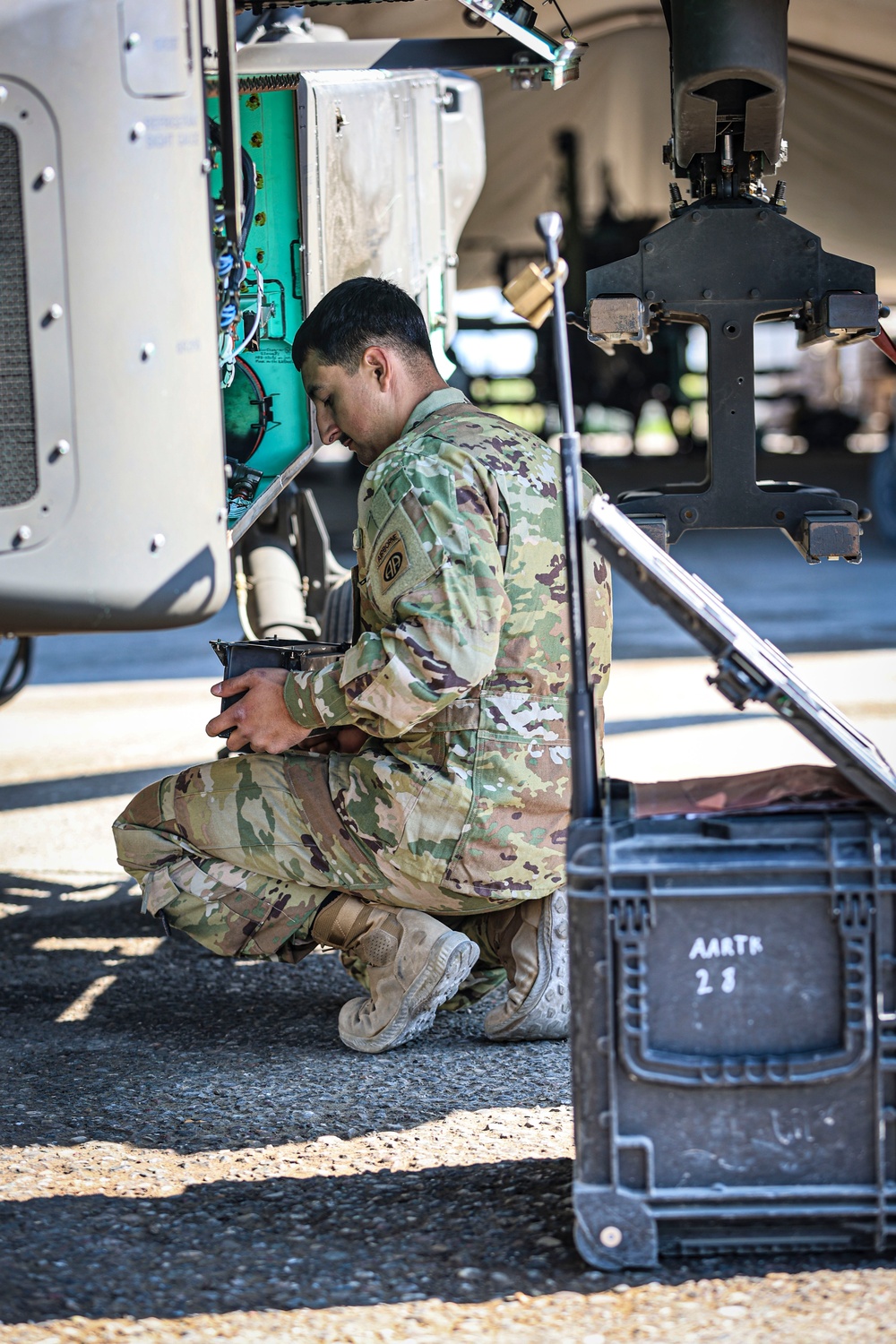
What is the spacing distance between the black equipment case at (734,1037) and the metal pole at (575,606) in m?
0.08

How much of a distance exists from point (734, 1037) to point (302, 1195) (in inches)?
28.4

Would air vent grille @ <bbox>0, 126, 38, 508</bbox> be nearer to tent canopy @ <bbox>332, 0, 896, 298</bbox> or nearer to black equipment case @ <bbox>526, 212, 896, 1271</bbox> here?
black equipment case @ <bbox>526, 212, 896, 1271</bbox>

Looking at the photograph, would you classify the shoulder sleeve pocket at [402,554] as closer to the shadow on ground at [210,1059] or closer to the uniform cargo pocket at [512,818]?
the uniform cargo pocket at [512,818]

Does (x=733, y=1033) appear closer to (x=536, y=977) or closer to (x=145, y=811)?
(x=536, y=977)

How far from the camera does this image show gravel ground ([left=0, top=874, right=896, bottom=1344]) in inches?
69.7

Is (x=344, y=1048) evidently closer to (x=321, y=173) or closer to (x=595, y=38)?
(x=321, y=173)

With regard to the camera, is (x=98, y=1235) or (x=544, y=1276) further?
(x=98, y=1235)

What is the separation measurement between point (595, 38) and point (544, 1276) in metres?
5.92

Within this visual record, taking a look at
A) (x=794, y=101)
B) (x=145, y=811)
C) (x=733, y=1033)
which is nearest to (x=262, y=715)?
(x=145, y=811)

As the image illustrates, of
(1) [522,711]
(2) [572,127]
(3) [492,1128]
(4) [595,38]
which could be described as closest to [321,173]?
(1) [522,711]

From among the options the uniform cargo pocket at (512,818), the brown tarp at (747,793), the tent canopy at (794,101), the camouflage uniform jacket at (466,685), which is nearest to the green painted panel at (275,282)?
the camouflage uniform jacket at (466,685)

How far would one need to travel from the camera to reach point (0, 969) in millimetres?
3451

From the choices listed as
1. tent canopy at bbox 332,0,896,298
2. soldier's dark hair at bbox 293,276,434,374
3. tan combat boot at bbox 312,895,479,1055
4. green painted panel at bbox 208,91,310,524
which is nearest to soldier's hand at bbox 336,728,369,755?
tan combat boot at bbox 312,895,479,1055

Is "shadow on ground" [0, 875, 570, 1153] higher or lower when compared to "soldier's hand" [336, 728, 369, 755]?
lower
